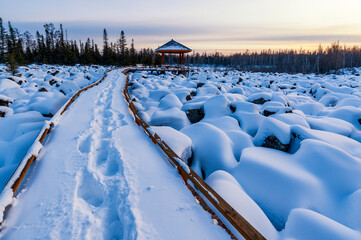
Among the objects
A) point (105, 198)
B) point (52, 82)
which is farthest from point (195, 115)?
point (52, 82)

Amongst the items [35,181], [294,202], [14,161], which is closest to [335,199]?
[294,202]

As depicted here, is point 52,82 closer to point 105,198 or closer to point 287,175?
point 105,198

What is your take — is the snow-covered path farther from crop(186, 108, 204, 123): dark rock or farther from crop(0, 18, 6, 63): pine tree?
crop(0, 18, 6, 63): pine tree

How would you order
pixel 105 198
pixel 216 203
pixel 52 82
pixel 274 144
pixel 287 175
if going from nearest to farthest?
pixel 216 203 → pixel 105 198 → pixel 287 175 → pixel 274 144 → pixel 52 82

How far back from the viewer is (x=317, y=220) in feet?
6.67

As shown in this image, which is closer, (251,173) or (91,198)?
(91,198)

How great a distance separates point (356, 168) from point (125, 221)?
3396 mm

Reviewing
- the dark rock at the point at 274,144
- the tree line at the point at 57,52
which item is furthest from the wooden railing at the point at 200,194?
the tree line at the point at 57,52

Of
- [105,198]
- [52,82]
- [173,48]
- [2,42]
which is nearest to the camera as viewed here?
[105,198]

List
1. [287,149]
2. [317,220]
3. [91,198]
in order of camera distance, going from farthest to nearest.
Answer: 1. [287,149]
2. [91,198]
3. [317,220]

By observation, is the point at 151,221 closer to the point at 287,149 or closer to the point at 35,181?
the point at 35,181

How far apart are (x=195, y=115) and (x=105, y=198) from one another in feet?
15.7

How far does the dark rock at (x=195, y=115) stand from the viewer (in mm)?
6762

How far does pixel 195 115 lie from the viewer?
22.4 ft
